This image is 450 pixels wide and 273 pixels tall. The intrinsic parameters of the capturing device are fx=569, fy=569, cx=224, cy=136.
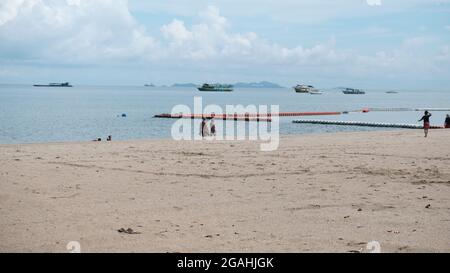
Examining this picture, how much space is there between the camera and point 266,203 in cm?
1036

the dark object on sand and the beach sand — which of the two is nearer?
the beach sand

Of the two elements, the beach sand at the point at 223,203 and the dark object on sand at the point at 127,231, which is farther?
the dark object on sand at the point at 127,231

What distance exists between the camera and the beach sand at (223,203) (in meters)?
7.67

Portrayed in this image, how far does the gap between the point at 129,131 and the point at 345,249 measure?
45.3 m

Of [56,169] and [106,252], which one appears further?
[56,169]

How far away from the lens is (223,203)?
33.9ft

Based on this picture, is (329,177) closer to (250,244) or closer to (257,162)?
(257,162)

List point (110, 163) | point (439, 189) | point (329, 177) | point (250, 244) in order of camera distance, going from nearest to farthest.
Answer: point (250, 244) → point (439, 189) → point (329, 177) → point (110, 163)

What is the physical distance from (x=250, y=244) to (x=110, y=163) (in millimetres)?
9176

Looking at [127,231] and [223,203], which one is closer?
[127,231]

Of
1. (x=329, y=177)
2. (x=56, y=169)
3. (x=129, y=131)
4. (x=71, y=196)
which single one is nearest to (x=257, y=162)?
(x=329, y=177)

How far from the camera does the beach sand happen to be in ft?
25.2
